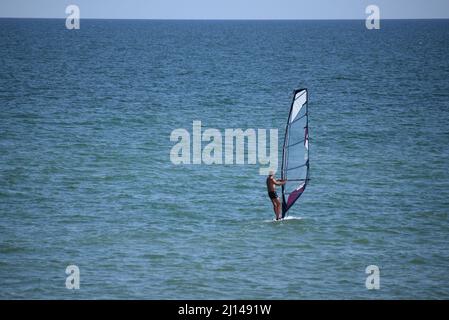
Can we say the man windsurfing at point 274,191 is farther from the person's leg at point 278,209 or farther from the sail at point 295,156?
the sail at point 295,156

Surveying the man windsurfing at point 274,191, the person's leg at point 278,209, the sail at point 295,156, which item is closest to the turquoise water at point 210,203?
the person's leg at point 278,209

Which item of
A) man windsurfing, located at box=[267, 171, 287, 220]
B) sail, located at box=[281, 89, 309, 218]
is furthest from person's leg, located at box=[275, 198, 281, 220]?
sail, located at box=[281, 89, 309, 218]

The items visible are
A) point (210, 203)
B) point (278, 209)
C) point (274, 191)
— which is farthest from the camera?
point (210, 203)

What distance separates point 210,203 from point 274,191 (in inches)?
180

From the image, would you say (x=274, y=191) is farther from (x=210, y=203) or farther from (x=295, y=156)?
(x=210, y=203)

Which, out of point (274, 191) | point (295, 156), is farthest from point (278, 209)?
point (295, 156)

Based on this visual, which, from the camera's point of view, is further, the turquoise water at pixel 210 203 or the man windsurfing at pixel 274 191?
the man windsurfing at pixel 274 191

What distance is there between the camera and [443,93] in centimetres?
7044

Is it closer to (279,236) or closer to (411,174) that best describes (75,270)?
(279,236)

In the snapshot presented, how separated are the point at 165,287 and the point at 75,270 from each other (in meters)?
2.67

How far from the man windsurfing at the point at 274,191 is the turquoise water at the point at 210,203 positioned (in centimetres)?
55

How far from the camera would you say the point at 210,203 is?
31188 mm

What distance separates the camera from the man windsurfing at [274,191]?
87.1 feet
